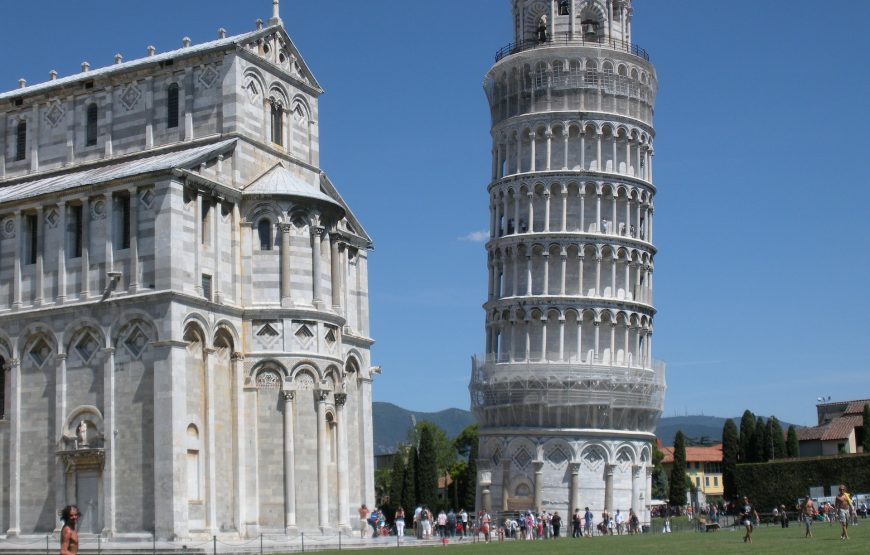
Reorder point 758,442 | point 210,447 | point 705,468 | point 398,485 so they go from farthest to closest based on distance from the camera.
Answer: point 705,468 < point 758,442 < point 398,485 < point 210,447

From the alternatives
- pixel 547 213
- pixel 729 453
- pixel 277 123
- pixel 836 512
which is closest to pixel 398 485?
pixel 547 213

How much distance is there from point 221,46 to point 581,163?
37514mm

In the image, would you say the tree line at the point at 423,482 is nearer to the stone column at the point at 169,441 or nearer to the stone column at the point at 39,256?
the stone column at the point at 39,256

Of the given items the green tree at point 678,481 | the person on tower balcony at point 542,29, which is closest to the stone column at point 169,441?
the person on tower balcony at point 542,29

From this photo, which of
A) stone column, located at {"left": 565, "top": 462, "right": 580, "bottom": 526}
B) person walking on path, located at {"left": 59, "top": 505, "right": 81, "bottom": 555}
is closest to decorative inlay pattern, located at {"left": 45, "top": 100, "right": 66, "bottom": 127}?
person walking on path, located at {"left": 59, "top": 505, "right": 81, "bottom": 555}

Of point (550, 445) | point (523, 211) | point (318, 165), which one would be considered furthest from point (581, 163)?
point (318, 165)

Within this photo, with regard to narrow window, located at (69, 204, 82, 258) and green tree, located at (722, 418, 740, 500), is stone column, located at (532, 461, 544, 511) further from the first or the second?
narrow window, located at (69, 204, 82, 258)

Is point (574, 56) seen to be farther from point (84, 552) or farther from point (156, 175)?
point (84, 552)

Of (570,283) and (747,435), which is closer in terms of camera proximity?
(570,283)

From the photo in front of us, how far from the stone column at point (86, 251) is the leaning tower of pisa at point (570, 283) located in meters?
38.2

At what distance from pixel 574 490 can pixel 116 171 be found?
130ft

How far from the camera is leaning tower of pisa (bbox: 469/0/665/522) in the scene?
77.1 meters

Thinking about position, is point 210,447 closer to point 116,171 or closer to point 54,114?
point 116,171

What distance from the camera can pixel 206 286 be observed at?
44.1 m
